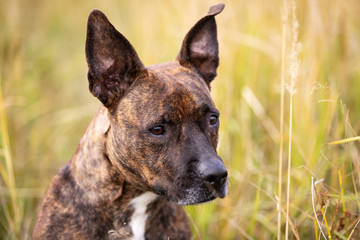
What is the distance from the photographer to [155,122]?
2826 mm

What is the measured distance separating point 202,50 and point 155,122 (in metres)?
0.91

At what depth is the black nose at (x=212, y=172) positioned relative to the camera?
2.62 m

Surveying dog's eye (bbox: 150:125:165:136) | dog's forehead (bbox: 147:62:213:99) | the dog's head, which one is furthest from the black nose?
dog's forehead (bbox: 147:62:213:99)

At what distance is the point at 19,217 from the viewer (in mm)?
3783

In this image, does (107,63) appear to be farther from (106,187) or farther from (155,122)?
(106,187)

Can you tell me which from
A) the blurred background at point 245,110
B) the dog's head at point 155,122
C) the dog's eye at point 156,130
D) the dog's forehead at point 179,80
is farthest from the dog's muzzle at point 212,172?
the blurred background at point 245,110

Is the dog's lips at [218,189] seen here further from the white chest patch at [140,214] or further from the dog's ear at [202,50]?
the dog's ear at [202,50]

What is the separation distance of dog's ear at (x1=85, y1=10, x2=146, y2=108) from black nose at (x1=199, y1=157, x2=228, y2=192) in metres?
0.79

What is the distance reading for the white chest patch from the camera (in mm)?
3084

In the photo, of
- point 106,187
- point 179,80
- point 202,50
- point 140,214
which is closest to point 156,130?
point 179,80

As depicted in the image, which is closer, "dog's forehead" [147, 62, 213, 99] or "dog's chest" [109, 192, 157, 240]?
"dog's forehead" [147, 62, 213, 99]

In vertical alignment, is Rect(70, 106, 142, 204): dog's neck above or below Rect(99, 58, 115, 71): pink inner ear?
below

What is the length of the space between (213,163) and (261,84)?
266 centimetres

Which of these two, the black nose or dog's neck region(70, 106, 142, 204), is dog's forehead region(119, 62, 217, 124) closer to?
dog's neck region(70, 106, 142, 204)
